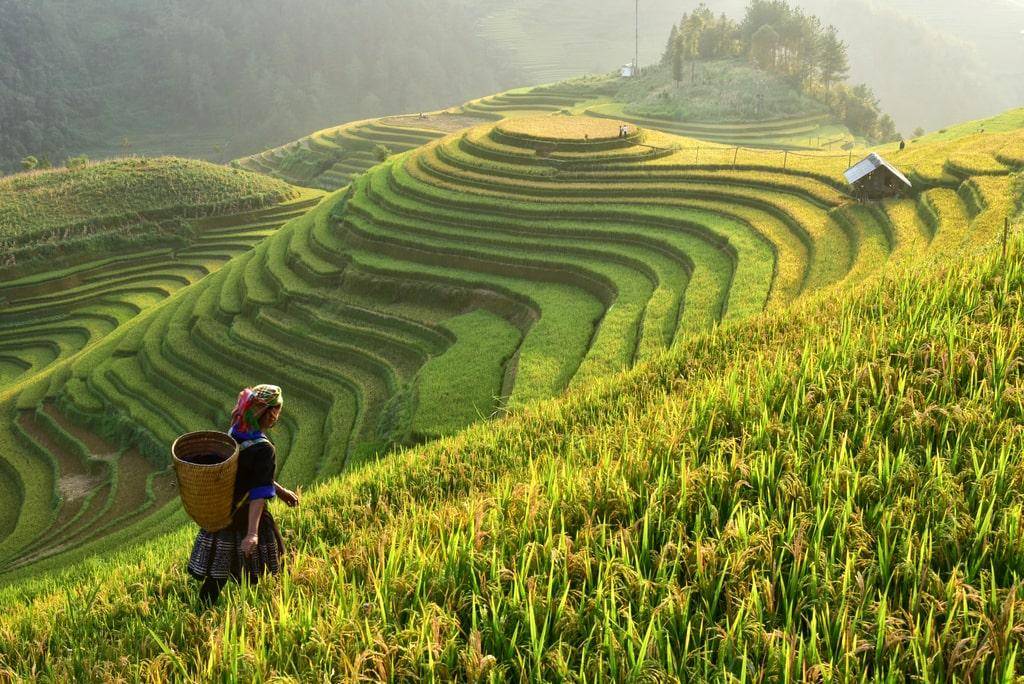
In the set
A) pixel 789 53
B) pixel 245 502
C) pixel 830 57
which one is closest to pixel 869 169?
pixel 245 502

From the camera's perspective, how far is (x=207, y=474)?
4277 mm

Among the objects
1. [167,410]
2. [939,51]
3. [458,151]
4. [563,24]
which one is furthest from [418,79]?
[167,410]

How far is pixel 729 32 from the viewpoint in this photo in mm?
65938

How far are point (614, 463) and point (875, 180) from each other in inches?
729

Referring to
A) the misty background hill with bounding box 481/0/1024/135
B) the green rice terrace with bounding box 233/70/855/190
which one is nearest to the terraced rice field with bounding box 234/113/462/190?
the green rice terrace with bounding box 233/70/855/190

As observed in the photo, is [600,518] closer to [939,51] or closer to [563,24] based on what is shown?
[939,51]

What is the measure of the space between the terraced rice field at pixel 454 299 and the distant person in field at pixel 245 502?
908 cm

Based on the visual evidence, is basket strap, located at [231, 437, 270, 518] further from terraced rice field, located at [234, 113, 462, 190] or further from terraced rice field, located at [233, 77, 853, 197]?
terraced rice field, located at [234, 113, 462, 190]

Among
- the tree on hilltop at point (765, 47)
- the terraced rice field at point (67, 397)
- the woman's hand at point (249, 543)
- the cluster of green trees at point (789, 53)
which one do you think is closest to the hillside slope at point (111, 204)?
the terraced rice field at point (67, 397)

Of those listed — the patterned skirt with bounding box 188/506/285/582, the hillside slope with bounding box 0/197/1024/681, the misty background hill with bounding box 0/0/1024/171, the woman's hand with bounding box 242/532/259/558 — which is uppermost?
the misty background hill with bounding box 0/0/1024/171

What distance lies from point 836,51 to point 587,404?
61213 millimetres

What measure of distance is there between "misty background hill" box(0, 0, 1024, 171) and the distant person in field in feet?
378

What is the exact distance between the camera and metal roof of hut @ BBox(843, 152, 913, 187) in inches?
740

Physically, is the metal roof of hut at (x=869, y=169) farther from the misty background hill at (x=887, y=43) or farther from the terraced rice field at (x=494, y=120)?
the misty background hill at (x=887, y=43)
